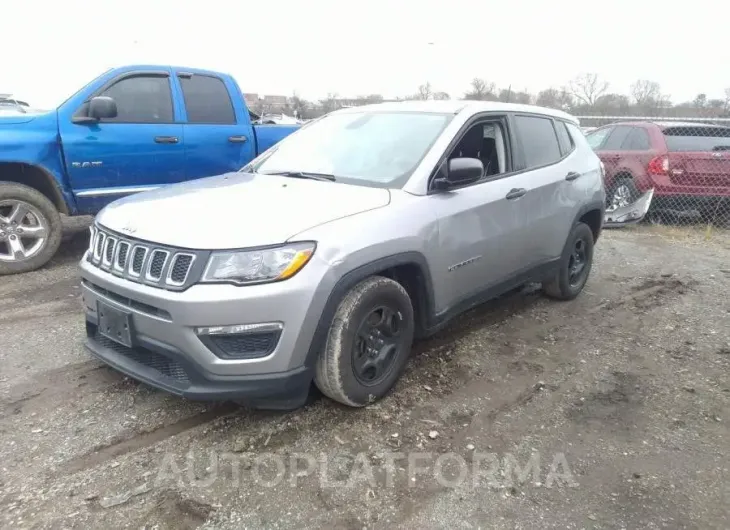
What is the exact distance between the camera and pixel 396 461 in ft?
9.09

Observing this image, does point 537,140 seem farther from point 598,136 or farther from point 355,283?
point 598,136

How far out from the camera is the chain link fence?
841cm

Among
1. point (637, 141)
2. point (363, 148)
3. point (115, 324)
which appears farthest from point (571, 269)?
point (637, 141)

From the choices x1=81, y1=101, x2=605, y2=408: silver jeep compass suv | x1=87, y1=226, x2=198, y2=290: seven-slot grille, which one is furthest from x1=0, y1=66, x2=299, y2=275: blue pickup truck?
x1=87, y1=226, x2=198, y2=290: seven-slot grille

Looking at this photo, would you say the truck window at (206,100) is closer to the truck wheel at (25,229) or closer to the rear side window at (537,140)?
the truck wheel at (25,229)

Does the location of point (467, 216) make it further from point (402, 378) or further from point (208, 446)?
point (208, 446)

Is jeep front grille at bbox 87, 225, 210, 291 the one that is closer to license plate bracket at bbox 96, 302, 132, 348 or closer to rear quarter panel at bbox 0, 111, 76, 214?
license plate bracket at bbox 96, 302, 132, 348

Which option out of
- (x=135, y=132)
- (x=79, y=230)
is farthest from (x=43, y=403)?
(x=79, y=230)

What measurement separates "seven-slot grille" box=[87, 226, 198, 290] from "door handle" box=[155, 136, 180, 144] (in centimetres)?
305

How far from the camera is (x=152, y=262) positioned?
274 centimetres

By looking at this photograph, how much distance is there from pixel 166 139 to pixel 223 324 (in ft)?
12.9

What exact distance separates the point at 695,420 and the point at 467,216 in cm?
177

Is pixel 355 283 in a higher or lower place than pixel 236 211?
lower

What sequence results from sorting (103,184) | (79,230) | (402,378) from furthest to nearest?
1. (79,230)
2. (103,184)
3. (402,378)
